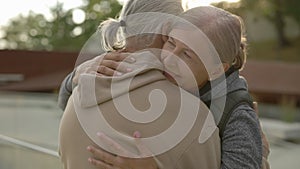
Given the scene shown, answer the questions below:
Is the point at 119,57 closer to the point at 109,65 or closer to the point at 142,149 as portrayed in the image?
the point at 109,65

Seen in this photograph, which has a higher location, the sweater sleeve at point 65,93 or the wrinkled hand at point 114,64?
the wrinkled hand at point 114,64

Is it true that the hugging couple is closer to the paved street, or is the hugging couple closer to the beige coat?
the beige coat

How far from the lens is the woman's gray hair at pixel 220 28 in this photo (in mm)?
1343

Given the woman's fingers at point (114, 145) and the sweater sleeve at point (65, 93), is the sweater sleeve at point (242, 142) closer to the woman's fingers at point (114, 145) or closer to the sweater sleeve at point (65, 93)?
the woman's fingers at point (114, 145)

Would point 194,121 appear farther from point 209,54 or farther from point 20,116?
point 20,116

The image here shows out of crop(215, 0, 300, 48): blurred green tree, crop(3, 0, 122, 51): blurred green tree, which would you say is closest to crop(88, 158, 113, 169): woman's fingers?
crop(3, 0, 122, 51): blurred green tree

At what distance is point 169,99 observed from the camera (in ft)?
4.17

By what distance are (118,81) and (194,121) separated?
0.17m

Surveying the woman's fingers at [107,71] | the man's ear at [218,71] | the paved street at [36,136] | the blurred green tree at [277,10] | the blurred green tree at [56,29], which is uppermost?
the woman's fingers at [107,71]

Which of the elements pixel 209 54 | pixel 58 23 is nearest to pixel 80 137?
pixel 209 54

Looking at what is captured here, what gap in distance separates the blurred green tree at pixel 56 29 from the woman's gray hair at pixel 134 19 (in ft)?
37.2

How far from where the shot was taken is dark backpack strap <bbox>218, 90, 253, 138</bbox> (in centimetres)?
134

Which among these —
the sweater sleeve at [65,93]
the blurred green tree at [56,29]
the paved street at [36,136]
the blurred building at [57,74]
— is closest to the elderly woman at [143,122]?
the sweater sleeve at [65,93]

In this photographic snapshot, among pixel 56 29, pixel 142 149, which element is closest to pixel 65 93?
pixel 142 149
